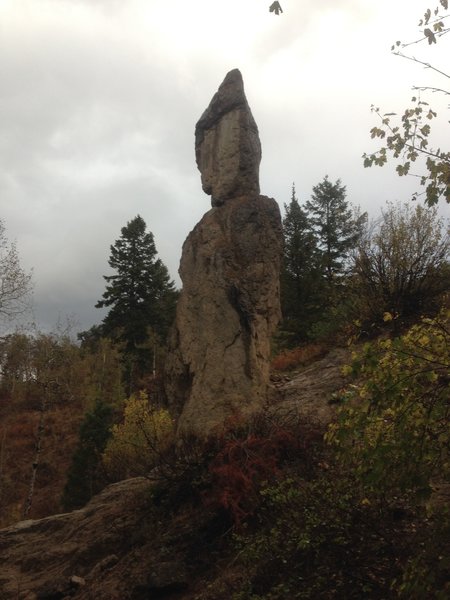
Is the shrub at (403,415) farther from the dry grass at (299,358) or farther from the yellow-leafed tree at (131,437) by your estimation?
the dry grass at (299,358)

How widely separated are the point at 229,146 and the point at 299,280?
12.5 metres

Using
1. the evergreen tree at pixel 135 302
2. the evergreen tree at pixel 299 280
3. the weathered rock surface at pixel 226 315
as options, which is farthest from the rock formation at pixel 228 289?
the evergreen tree at pixel 135 302

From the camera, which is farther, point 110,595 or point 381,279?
point 381,279

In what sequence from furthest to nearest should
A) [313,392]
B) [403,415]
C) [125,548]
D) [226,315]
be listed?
[226,315], [313,392], [125,548], [403,415]

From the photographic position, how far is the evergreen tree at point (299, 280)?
24256 mm

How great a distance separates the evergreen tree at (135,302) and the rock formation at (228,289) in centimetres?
1688

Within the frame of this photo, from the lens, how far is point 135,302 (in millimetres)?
31969

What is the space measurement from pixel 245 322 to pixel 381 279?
15.0 feet

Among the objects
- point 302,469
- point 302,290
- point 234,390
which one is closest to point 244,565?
point 302,469

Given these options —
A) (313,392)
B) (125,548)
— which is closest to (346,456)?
(125,548)

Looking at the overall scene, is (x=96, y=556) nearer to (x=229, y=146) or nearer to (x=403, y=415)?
(x=403, y=415)

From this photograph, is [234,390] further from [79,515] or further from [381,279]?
[381,279]

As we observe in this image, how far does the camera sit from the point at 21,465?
3042 cm

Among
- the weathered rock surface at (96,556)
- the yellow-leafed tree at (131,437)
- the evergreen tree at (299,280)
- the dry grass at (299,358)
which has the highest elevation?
the evergreen tree at (299,280)
